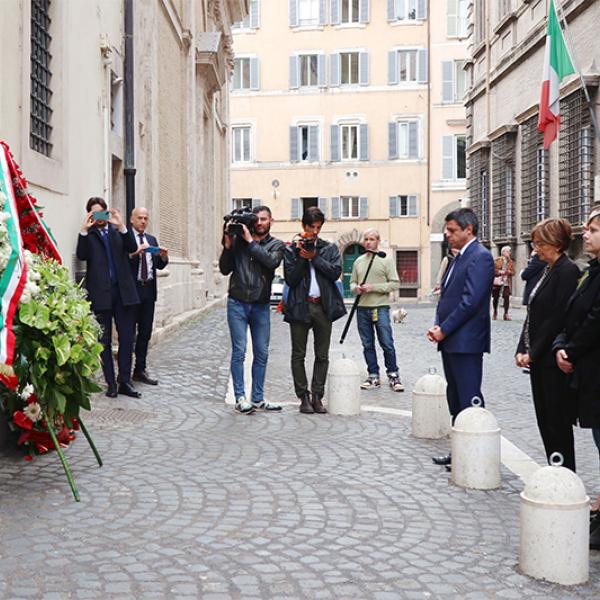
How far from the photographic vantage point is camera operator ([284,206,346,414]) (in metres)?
8.19

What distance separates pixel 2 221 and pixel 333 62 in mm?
38818

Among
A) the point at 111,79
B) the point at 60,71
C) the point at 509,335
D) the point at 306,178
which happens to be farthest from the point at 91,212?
the point at 306,178

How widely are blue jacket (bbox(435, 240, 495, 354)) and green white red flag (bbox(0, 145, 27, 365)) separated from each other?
2.80m

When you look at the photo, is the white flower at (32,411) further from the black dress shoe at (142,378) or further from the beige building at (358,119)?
the beige building at (358,119)

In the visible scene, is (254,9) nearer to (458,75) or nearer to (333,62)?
(333,62)

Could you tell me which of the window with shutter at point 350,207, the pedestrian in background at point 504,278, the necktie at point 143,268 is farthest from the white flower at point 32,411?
the window with shutter at point 350,207

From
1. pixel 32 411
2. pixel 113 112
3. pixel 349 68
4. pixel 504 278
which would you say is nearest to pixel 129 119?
pixel 113 112

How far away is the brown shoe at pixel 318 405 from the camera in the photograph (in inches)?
325

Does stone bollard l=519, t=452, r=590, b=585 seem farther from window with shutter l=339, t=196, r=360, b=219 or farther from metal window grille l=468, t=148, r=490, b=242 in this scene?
window with shutter l=339, t=196, r=360, b=219

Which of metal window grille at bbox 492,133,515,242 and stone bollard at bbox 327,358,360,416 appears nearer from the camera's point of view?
stone bollard at bbox 327,358,360,416

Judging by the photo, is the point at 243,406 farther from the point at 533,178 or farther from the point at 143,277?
the point at 533,178

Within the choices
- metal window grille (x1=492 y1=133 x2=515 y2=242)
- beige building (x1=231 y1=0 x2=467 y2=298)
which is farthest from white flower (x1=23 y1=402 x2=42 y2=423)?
beige building (x1=231 y1=0 x2=467 y2=298)

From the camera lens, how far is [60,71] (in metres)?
8.96

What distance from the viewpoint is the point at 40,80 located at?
854 cm
